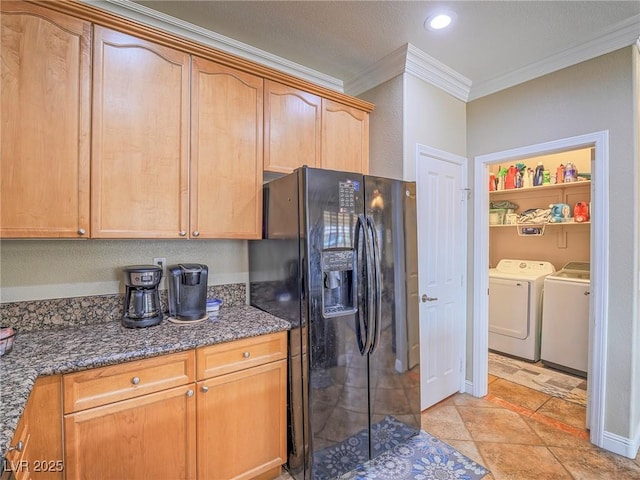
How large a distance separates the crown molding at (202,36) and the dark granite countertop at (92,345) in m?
1.76

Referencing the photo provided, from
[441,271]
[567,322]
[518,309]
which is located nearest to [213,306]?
[441,271]

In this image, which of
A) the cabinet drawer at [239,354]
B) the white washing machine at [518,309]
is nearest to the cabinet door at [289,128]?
the cabinet drawer at [239,354]

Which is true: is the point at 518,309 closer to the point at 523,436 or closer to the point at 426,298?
the point at 523,436

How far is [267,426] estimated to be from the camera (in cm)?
175

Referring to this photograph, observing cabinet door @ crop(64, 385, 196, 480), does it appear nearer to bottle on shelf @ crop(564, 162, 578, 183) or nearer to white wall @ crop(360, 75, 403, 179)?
white wall @ crop(360, 75, 403, 179)

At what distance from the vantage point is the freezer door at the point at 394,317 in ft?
6.32

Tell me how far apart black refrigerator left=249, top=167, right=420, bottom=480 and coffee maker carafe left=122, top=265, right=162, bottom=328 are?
65 cm

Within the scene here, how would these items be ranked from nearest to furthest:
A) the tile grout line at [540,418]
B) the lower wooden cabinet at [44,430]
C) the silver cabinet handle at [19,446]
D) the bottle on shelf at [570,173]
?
1. the silver cabinet handle at [19,446]
2. the lower wooden cabinet at [44,430]
3. the tile grout line at [540,418]
4. the bottle on shelf at [570,173]

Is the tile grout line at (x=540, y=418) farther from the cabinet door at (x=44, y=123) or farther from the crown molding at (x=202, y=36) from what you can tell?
the cabinet door at (x=44, y=123)

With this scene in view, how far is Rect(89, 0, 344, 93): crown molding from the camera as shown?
6.12ft

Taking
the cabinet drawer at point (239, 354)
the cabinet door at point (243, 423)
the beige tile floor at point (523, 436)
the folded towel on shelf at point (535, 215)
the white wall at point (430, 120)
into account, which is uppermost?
the white wall at point (430, 120)

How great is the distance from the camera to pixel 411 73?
7.82 ft

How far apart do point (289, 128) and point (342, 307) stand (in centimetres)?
120

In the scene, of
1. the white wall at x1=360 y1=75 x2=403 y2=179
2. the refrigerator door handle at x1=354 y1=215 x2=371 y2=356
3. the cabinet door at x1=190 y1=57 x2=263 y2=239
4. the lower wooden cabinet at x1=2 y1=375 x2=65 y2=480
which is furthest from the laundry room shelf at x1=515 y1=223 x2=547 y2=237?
the lower wooden cabinet at x1=2 y1=375 x2=65 y2=480
